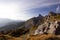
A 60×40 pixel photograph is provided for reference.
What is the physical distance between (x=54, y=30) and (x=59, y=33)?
4.39 m

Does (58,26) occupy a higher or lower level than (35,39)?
higher

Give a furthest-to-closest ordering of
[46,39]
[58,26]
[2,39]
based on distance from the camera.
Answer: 1. [2,39]
2. [58,26]
3. [46,39]

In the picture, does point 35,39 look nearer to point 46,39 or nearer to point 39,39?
point 39,39

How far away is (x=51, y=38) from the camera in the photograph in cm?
8081

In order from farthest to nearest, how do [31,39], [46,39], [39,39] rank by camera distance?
[31,39], [39,39], [46,39]

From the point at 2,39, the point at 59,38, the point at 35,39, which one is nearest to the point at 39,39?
the point at 35,39

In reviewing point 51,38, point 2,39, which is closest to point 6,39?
point 2,39

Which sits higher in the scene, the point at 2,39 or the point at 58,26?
the point at 58,26

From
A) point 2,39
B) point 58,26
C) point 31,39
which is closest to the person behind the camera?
point 31,39

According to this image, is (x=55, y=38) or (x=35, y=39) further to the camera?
(x=35, y=39)

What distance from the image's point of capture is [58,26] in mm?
99875

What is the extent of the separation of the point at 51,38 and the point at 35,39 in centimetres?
1203

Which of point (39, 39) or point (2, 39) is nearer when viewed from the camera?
point (39, 39)

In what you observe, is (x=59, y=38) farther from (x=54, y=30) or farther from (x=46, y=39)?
(x=54, y=30)
